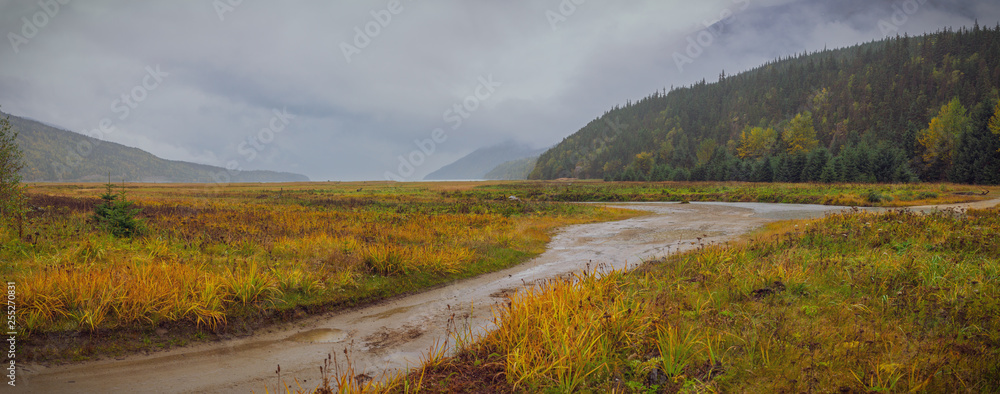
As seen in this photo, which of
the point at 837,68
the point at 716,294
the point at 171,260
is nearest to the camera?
the point at 716,294

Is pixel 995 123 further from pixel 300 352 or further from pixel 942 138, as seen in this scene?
pixel 300 352

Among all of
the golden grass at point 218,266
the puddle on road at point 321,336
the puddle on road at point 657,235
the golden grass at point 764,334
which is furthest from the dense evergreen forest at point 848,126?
the puddle on road at point 321,336

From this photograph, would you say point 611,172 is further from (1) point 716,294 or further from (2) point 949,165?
(1) point 716,294

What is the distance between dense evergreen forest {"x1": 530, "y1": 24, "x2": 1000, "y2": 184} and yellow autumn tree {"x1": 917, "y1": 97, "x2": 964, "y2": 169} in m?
0.23

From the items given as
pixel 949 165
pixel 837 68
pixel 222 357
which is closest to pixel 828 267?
pixel 222 357

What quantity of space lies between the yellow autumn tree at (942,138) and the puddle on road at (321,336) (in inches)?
3963

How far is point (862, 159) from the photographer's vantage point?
6969cm

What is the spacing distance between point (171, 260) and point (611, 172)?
546 ft

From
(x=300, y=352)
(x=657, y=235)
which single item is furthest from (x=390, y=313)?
(x=657, y=235)

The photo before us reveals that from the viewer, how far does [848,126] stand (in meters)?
127

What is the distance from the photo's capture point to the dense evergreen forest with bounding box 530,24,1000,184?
69188mm

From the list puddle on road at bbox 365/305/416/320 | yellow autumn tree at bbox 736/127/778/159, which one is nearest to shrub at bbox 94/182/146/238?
puddle on road at bbox 365/305/416/320

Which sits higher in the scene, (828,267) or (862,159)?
(862,159)

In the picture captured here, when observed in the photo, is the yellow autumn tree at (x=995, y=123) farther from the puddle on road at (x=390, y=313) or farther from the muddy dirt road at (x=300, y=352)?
the puddle on road at (x=390, y=313)
